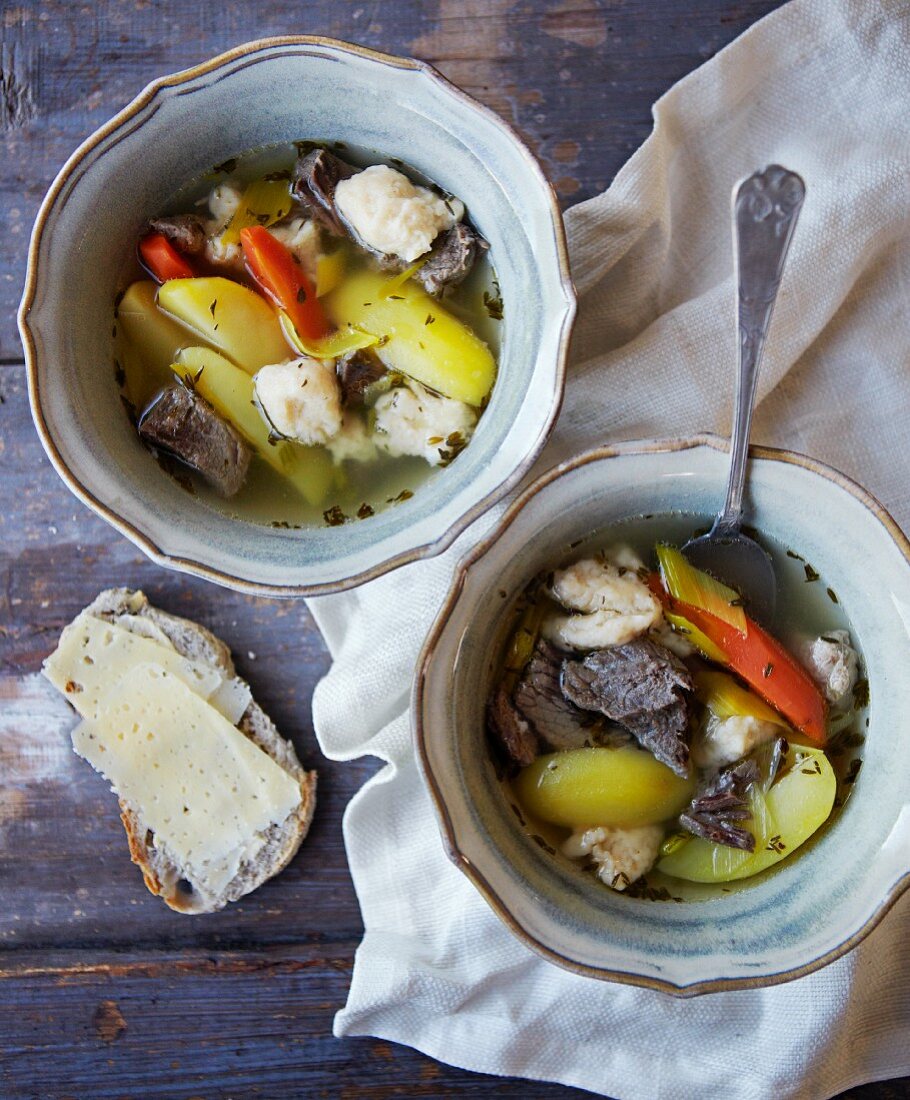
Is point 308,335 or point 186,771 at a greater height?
point 308,335

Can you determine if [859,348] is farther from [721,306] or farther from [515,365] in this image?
[515,365]

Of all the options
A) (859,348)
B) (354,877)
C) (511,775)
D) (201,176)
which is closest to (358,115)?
(201,176)

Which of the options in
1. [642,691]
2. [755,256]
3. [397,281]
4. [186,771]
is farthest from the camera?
[186,771]

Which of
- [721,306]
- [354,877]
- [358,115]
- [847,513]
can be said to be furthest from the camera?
[354,877]

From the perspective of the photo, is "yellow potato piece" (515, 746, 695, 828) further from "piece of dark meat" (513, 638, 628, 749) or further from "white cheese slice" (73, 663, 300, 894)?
"white cheese slice" (73, 663, 300, 894)

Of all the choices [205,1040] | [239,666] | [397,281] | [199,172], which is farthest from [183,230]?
[205,1040]

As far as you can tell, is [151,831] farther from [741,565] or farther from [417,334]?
[741,565]
